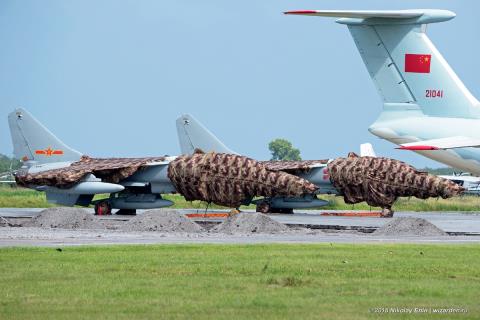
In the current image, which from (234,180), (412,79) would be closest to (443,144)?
(412,79)

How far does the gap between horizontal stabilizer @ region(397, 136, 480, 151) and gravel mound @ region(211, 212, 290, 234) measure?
3.95 m

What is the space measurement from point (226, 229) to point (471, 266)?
38.3 ft

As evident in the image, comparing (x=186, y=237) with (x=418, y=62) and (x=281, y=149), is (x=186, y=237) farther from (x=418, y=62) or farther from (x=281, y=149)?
(x=281, y=149)

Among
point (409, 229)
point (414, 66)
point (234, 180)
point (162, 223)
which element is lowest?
point (409, 229)

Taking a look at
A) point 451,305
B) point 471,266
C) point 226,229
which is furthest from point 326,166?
point 451,305

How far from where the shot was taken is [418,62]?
100 ft

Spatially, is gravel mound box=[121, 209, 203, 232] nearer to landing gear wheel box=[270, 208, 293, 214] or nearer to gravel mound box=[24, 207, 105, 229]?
gravel mound box=[24, 207, 105, 229]

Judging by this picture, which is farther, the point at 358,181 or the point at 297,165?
the point at 297,165

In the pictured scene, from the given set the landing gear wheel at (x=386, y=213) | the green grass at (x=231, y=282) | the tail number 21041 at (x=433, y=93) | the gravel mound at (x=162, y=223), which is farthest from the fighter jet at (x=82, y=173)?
the green grass at (x=231, y=282)

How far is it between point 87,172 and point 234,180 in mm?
5657

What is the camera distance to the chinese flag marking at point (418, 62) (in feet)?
100

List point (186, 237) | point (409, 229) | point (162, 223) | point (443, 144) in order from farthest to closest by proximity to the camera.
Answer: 1. point (443, 144)
2. point (162, 223)
3. point (409, 229)
4. point (186, 237)

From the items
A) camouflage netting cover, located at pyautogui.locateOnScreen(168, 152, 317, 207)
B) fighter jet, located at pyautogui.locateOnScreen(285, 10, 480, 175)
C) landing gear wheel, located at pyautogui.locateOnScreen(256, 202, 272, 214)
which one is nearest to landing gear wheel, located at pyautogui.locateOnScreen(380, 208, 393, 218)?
camouflage netting cover, located at pyautogui.locateOnScreen(168, 152, 317, 207)

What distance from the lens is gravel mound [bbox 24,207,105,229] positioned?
28.8 metres
